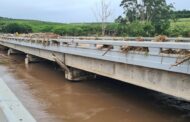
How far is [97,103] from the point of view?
46.0 ft

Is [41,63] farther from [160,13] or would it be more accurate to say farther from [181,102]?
[160,13]

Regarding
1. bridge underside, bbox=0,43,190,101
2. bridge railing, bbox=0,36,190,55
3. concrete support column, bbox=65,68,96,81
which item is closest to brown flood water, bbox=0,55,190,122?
concrete support column, bbox=65,68,96,81

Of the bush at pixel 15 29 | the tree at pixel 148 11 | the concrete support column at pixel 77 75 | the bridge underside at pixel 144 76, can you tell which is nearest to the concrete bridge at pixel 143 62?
the bridge underside at pixel 144 76

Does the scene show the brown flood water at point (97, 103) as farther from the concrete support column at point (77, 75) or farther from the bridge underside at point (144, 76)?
the bridge underside at point (144, 76)

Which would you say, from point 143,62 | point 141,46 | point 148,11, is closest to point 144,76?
point 143,62

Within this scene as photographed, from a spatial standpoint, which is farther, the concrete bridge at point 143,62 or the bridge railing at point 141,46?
the concrete bridge at point 143,62

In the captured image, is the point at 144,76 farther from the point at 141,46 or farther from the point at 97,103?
the point at 97,103

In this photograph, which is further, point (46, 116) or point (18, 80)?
point (18, 80)

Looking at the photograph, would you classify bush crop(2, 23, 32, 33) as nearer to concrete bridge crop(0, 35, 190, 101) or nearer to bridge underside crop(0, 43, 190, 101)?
concrete bridge crop(0, 35, 190, 101)

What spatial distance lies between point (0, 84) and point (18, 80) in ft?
44.8

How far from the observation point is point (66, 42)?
18.7 m

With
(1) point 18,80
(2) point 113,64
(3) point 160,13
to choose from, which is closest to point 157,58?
(2) point 113,64

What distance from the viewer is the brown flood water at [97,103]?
11602mm

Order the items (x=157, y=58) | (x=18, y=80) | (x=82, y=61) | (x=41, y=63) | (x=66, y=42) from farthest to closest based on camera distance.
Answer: (x=41, y=63)
(x=18, y=80)
(x=66, y=42)
(x=82, y=61)
(x=157, y=58)
